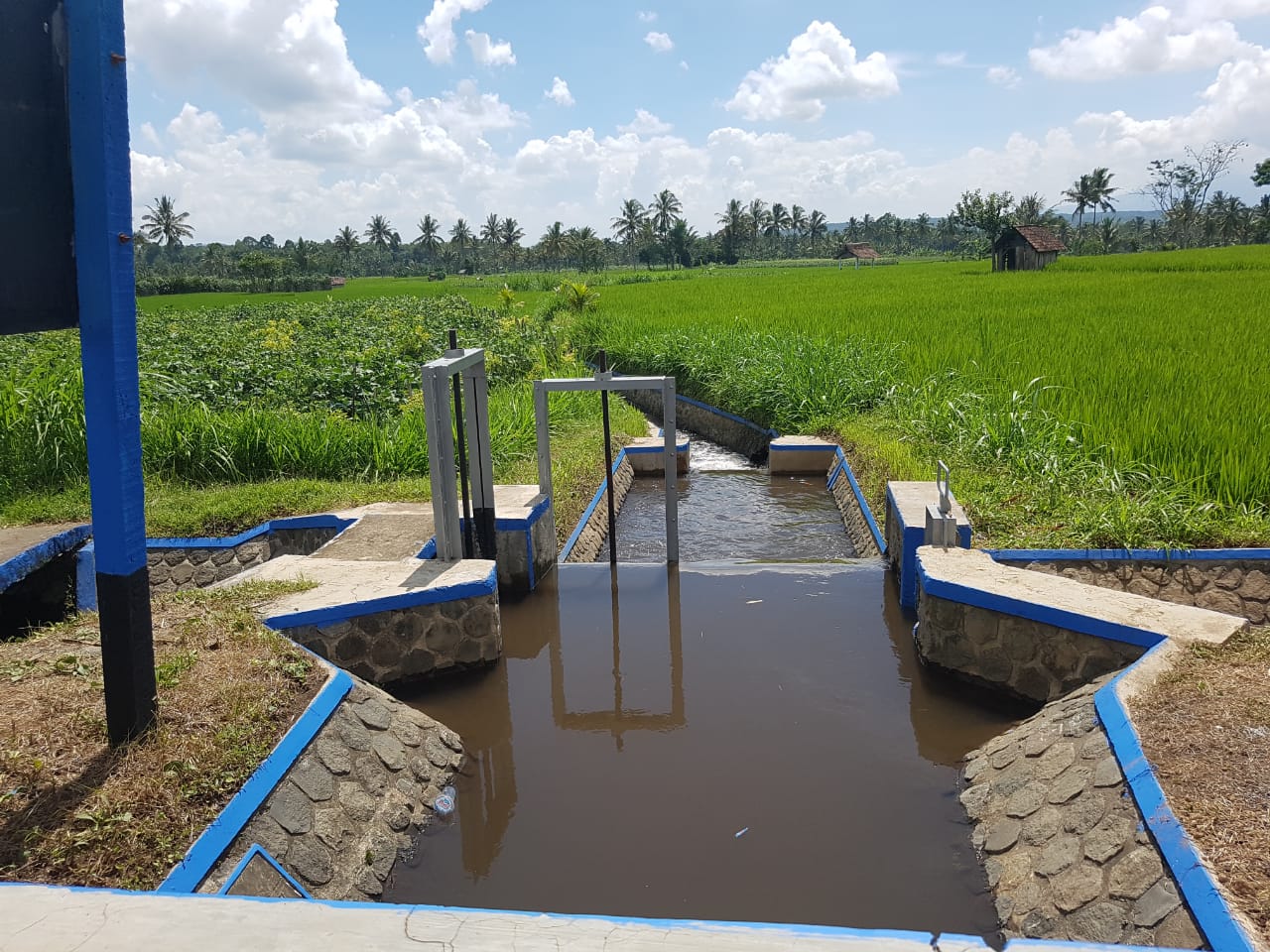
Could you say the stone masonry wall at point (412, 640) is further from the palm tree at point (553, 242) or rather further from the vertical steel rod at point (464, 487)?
the palm tree at point (553, 242)

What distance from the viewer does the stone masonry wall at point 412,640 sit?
512 cm

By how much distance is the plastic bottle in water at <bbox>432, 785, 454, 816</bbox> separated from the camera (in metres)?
4.13

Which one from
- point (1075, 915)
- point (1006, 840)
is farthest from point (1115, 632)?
point (1075, 915)

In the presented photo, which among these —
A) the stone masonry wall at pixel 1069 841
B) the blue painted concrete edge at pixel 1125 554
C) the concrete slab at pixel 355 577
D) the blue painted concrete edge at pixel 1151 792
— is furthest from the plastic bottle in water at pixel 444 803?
the blue painted concrete edge at pixel 1125 554

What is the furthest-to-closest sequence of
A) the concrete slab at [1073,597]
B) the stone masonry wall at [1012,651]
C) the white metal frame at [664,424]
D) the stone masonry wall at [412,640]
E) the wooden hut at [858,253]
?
the wooden hut at [858,253], the white metal frame at [664,424], the stone masonry wall at [412,640], the stone masonry wall at [1012,651], the concrete slab at [1073,597]

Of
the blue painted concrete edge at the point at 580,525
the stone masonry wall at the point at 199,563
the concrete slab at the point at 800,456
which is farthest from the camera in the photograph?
the concrete slab at the point at 800,456

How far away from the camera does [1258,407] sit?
7.76 meters

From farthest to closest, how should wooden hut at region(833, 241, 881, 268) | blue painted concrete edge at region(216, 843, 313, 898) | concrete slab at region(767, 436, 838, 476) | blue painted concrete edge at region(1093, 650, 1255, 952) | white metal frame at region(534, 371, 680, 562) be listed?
wooden hut at region(833, 241, 881, 268) → concrete slab at region(767, 436, 838, 476) → white metal frame at region(534, 371, 680, 562) → blue painted concrete edge at region(216, 843, 313, 898) → blue painted concrete edge at region(1093, 650, 1255, 952)

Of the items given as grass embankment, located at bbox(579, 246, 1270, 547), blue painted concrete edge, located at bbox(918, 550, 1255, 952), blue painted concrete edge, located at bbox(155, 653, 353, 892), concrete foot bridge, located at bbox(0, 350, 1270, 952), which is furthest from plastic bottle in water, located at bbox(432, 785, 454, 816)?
grass embankment, located at bbox(579, 246, 1270, 547)

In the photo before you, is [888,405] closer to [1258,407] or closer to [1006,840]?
[1258,407]

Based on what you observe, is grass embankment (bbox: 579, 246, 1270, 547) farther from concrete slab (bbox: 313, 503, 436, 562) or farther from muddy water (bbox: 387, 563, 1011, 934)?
concrete slab (bbox: 313, 503, 436, 562)

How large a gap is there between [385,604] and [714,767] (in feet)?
7.00

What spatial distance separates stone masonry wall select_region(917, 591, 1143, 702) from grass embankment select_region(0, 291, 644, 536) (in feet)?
12.9

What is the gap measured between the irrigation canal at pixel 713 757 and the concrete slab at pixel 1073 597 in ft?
2.07
